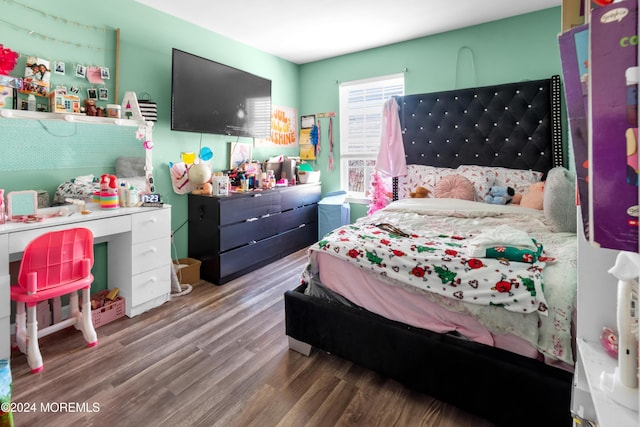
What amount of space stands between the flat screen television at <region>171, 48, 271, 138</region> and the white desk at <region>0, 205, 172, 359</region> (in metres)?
0.97

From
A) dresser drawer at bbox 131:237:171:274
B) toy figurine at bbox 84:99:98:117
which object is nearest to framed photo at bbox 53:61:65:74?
toy figurine at bbox 84:99:98:117

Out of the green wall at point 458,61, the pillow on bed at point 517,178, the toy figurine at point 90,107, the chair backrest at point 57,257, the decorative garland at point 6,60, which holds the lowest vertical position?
the chair backrest at point 57,257

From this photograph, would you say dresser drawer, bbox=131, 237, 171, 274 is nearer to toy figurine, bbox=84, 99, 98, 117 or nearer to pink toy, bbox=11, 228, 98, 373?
pink toy, bbox=11, 228, 98, 373

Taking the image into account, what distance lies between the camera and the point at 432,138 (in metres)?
3.83

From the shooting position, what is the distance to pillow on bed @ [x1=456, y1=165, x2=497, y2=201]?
11.0 feet

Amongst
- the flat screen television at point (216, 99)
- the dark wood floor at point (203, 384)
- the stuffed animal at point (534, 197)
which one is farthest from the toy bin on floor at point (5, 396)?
the stuffed animal at point (534, 197)

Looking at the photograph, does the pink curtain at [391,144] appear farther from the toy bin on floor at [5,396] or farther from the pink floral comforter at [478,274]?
the toy bin on floor at [5,396]

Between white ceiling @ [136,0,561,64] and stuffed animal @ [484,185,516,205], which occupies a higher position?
white ceiling @ [136,0,561,64]

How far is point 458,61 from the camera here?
370 cm

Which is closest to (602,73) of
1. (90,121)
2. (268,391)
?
(268,391)

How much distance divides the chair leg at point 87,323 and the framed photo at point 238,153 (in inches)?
81.7

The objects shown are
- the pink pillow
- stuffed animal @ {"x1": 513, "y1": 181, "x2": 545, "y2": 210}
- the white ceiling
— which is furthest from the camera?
the pink pillow

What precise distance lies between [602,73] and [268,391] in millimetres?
1825

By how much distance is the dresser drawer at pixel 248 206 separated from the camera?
3211 mm
